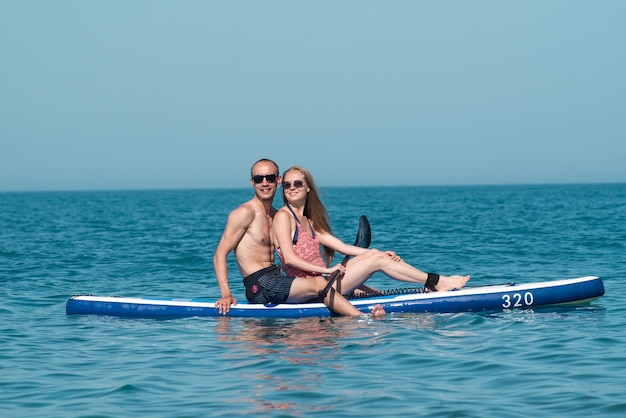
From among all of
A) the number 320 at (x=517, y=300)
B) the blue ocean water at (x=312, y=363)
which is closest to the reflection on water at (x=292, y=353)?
the blue ocean water at (x=312, y=363)

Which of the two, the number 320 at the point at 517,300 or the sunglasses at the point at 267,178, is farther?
the number 320 at the point at 517,300

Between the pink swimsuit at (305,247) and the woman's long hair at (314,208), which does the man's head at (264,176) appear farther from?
the pink swimsuit at (305,247)

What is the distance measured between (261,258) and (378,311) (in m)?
1.42

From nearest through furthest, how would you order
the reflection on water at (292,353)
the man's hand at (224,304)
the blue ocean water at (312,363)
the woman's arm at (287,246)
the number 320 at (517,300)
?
1. the blue ocean water at (312,363)
2. the reflection on water at (292,353)
3. the woman's arm at (287,246)
4. the man's hand at (224,304)
5. the number 320 at (517,300)

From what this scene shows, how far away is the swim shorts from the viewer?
9.26m

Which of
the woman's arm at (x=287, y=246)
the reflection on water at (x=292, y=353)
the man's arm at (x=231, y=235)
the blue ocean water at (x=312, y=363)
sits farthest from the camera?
the man's arm at (x=231, y=235)

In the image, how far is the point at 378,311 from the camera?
9281 mm

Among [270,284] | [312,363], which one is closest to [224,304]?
[270,284]

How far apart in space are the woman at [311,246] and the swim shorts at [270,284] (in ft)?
0.49

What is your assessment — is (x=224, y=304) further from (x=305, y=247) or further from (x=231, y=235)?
(x=305, y=247)

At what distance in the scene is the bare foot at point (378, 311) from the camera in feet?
30.3

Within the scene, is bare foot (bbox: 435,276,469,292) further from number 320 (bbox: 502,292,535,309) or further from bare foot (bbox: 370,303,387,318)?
bare foot (bbox: 370,303,387,318)

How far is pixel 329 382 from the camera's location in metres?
6.42

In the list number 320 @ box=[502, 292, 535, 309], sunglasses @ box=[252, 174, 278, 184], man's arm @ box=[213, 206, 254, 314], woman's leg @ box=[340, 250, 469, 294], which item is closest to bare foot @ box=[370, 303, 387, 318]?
woman's leg @ box=[340, 250, 469, 294]
